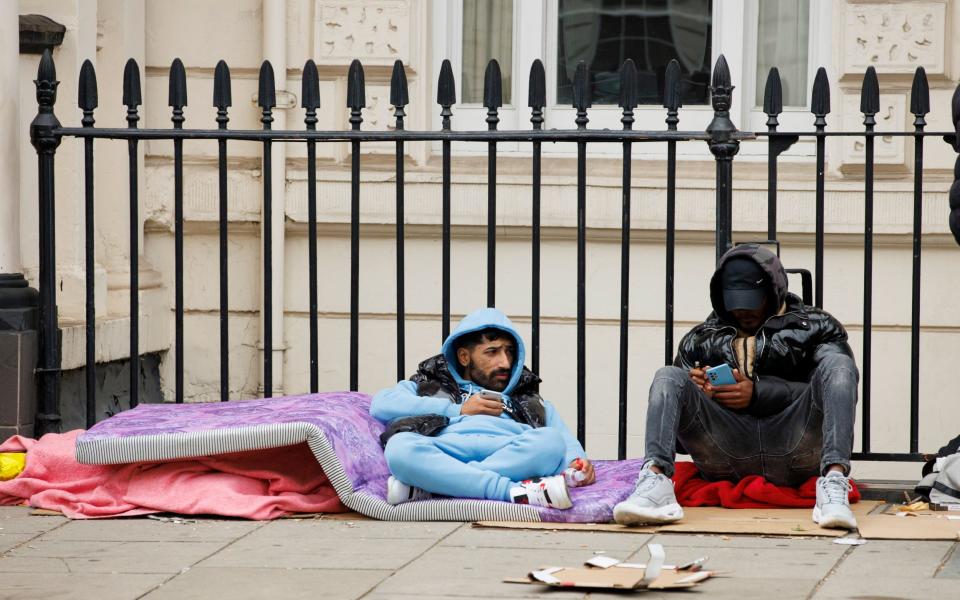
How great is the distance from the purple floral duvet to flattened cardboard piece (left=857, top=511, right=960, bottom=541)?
85cm

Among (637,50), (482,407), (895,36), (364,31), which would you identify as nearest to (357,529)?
(482,407)

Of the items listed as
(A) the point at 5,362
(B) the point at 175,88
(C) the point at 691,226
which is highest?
(B) the point at 175,88

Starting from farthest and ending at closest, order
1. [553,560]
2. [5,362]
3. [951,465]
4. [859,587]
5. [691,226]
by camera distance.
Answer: [691,226]
[5,362]
[951,465]
[553,560]
[859,587]

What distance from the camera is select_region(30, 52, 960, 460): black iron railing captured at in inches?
233

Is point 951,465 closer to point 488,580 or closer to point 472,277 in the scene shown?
point 488,580

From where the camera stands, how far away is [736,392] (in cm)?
541

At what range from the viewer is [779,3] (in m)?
8.38

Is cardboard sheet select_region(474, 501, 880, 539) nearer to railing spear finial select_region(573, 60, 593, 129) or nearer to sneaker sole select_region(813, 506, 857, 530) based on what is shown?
sneaker sole select_region(813, 506, 857, 530)

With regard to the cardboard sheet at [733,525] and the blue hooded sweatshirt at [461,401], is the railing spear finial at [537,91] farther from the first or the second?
the cardboard sheet at [733,525]

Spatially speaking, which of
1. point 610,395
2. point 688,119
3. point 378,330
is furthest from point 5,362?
point 688,119

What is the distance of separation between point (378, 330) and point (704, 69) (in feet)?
7.58

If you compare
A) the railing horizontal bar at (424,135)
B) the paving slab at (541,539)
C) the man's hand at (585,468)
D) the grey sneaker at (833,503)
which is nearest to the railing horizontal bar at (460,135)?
the railing horizontal bar at (424,135)

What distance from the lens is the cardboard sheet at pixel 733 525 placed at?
16.5ft

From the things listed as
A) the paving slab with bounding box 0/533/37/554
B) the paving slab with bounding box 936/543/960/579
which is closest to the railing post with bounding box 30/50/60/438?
the paving slab with bounding box 0/533/37/554
